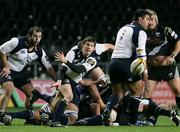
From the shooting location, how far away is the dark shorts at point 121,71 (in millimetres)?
10086

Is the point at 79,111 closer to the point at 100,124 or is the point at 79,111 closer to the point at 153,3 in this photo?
the point at 100,124

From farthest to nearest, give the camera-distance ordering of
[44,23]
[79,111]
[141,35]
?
[44,23], [79,111], [141,35]

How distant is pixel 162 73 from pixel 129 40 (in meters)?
1.28

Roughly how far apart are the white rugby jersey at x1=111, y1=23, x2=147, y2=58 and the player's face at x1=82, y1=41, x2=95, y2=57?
36 centimetres

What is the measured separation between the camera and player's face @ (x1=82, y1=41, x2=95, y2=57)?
1021 centimetres

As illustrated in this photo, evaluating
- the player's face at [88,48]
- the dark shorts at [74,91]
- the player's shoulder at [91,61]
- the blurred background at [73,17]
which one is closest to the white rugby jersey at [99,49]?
the player's face at [88,48]

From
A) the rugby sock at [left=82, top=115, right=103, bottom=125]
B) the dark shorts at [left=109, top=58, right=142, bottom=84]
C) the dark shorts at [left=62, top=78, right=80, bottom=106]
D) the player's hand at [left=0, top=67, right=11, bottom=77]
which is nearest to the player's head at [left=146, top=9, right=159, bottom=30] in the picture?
the dark shorts at [left=109, top=58, right=142, bottom=84]

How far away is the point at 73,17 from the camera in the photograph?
68.6 ft

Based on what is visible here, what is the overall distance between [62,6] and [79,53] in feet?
35.7

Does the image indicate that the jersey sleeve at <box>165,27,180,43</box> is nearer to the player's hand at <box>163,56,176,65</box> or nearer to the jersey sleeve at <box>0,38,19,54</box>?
the player's hand at <box>163,56,176,65</box>

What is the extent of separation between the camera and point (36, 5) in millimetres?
20953

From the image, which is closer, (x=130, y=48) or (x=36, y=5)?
(x=130, y=48)

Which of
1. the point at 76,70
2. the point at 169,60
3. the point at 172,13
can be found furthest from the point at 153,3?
the point at 76,70

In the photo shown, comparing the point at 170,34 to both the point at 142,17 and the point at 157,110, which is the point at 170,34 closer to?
the point at 142,17
